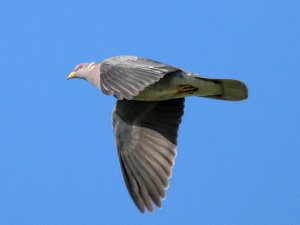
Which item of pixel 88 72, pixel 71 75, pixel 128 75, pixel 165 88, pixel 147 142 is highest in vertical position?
pixel 71 75

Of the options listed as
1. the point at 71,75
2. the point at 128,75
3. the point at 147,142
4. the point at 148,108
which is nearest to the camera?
the point at 128,75

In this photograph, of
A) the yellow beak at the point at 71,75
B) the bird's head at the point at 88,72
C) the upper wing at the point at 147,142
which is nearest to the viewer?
the upper wing at the point at 147,142

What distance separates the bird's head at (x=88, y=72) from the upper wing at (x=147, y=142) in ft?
1.64

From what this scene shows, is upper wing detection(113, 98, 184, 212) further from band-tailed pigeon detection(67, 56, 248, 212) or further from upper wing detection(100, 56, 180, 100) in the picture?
upper wing detection(100, 56, 180, 100)

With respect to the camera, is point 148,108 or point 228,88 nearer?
point 228,88

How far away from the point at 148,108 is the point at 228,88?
4.70 ft

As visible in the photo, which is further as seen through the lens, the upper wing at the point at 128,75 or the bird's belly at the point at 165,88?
the bird's belly at the point at 165,88

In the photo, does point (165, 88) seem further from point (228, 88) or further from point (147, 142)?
point (147, 142)

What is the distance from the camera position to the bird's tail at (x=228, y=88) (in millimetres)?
11219

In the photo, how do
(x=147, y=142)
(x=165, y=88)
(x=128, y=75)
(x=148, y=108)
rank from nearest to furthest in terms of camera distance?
(x=128, y=75), (x=165, y=88), (x=147, y=142), (x=148, y=108)

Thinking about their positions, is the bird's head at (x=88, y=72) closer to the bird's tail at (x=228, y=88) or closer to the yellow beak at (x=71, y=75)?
the yellow beak at (x=71, y=75)

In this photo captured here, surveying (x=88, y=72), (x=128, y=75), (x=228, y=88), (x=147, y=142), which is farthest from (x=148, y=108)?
(x=128, y=75)

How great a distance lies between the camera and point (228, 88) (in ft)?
37.2

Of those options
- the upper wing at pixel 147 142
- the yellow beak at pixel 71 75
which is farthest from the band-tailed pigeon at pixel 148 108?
the yellow beak at pixel 71 75
